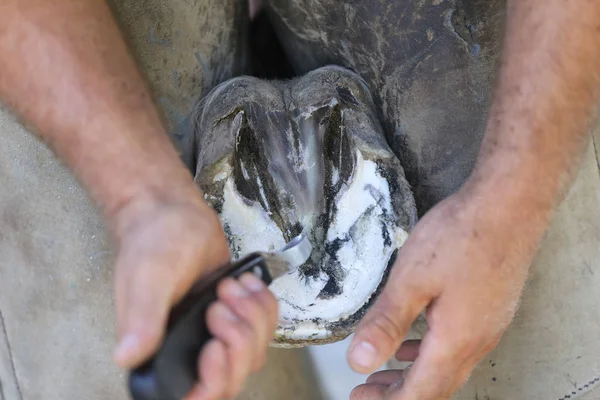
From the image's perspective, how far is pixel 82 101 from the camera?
59cm

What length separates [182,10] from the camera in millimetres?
796

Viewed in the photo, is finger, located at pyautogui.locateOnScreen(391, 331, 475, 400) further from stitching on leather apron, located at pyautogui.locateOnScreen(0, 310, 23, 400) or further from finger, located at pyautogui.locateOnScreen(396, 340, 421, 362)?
stitching on leather apron, located at pyautogui.locateOnScreen(0, 310, 23, 400)

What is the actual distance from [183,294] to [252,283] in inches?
2.1

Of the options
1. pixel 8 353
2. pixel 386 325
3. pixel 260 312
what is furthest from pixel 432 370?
pixel 8 353

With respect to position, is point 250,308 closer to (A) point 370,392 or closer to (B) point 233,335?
(B) point 233,335

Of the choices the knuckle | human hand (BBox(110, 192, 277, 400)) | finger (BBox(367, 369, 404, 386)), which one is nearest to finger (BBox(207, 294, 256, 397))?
human hand (BBox(110, 192, 277, 400))

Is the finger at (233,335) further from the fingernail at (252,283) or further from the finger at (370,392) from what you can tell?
the finger at (370,392)

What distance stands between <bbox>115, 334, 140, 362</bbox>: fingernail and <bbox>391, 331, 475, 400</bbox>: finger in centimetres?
25

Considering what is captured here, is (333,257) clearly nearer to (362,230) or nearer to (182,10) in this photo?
(362,230)

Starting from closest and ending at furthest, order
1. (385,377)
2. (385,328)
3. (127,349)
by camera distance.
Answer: (127,349)
(385,328)
(385,377)

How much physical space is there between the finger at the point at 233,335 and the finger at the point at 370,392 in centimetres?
20

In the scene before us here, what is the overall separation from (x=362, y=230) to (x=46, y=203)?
1.41ft

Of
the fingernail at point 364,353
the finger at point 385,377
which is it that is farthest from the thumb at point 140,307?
the finger at point 385,377

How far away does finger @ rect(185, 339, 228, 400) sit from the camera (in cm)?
45
